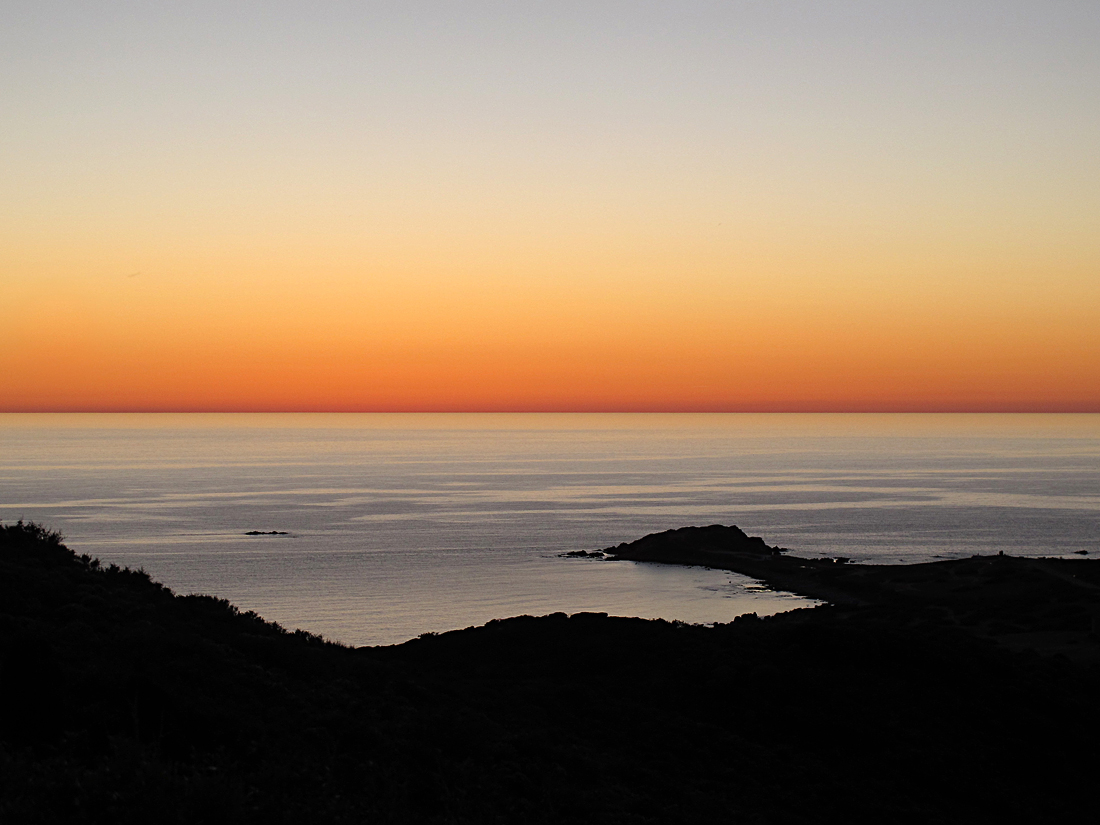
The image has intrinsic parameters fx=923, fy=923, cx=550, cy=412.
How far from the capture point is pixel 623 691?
96.6 ft

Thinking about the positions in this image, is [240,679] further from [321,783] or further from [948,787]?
[948,787]

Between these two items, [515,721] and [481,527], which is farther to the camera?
[481,527]

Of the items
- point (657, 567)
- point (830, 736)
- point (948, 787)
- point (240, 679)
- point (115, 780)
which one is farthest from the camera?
point (657, 567)

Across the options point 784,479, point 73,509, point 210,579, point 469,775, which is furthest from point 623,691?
point 784,479

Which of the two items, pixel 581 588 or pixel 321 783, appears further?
pixel 581 588

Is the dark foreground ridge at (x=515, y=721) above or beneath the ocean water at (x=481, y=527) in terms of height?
above

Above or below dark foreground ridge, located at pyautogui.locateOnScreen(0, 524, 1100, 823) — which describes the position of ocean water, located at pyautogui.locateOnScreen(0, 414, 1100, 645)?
below

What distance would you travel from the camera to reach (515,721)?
75.8ft

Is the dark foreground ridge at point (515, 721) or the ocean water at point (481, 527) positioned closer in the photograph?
the dark foreground ridge at point (515, 721)

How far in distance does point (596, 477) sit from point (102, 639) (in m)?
173

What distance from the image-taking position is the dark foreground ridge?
13992 mm

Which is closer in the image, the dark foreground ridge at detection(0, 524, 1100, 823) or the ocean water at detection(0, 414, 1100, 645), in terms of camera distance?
the dark foreground ridge at detection(0, 524, 1100, 823)

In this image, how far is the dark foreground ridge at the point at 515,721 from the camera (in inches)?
551

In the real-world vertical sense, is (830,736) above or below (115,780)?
below
